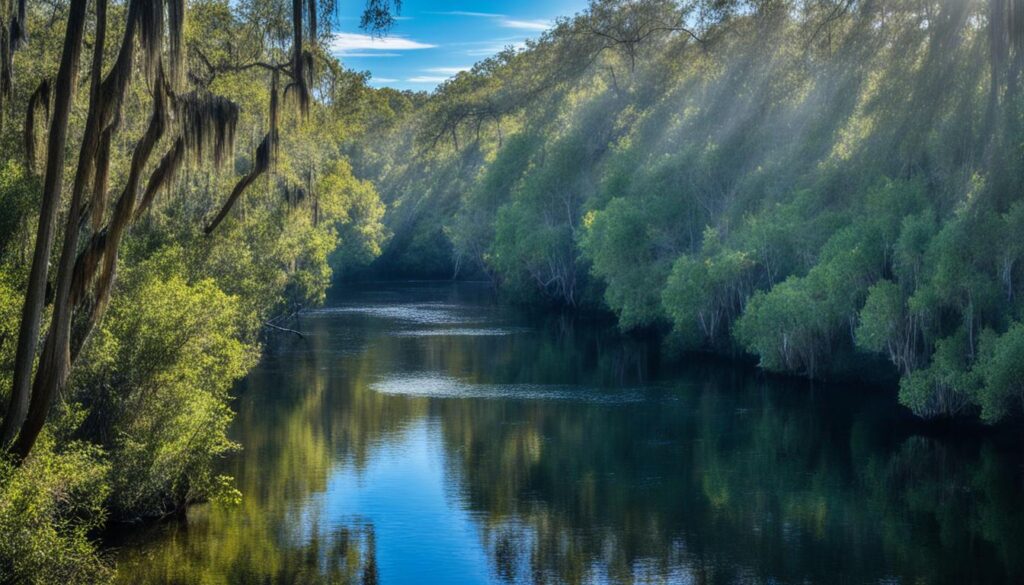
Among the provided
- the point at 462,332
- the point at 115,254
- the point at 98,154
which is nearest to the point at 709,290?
the point at 462,332

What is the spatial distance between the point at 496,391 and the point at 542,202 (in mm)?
27055

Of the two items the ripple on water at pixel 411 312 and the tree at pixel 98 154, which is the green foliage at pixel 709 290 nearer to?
the ripple on water at pixel 411 312

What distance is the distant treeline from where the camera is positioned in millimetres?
27609

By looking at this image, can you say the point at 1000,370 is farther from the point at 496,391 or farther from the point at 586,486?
the point at 496,391

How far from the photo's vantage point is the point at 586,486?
976 inches

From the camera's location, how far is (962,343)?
2758cm

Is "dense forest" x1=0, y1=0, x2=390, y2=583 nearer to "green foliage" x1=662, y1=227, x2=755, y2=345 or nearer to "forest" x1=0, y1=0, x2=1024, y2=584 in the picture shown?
"forest" x1=0, y1=0, x2=1024, y2=584

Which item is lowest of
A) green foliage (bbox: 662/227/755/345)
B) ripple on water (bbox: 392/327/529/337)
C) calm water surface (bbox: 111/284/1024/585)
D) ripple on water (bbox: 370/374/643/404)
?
calm water surface (bbox: 111/284/1024/585)

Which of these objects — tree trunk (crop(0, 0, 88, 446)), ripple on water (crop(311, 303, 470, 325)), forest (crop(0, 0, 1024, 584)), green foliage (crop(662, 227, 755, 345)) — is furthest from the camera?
ripple on water (crop(311, 303, 470, 325))

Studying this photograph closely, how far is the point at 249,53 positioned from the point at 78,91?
387 inches

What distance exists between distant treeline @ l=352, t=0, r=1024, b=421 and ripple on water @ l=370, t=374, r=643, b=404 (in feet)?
17.3

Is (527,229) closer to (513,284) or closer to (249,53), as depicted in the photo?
(513,284)

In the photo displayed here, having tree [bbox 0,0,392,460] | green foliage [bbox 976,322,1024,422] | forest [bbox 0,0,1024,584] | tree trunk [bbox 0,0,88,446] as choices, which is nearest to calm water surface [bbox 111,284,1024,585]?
green foliage [bbox 976,322,1024,422]

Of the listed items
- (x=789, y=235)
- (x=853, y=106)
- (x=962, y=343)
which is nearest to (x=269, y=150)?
(x=962, y=343)
